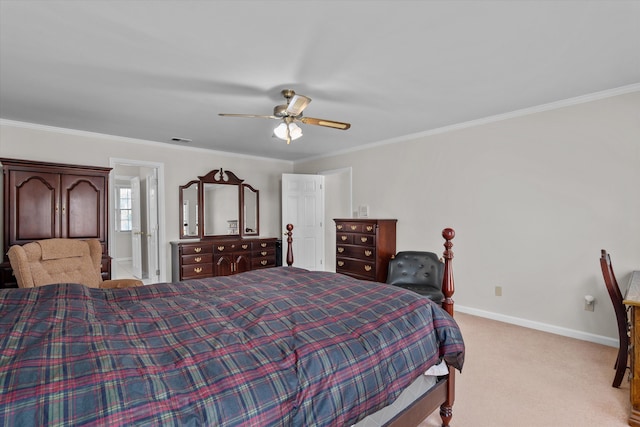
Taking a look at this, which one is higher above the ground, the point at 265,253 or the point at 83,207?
the point at 83,207

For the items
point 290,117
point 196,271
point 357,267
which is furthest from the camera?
point 196,271

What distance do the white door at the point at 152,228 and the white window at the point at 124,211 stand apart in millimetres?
2847

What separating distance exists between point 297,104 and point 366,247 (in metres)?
2.50

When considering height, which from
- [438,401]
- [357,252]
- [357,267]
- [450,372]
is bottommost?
[438,401]

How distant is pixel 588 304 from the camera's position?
314 centimetres

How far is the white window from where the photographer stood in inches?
303

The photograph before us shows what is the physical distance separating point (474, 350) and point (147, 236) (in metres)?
5.30

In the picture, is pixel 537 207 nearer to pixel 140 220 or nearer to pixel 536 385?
pixel 536 385

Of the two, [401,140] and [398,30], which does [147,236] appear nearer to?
[401,140]

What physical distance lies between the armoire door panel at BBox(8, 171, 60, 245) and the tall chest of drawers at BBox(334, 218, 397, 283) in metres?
3.60

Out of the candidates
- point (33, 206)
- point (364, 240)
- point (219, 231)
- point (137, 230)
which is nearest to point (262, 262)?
point (219, 231)

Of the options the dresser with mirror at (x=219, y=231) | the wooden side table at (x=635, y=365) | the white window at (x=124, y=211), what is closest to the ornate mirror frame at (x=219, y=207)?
the dresser with mirror at (x=219, y=231)

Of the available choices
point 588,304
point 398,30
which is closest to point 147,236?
point 398,30

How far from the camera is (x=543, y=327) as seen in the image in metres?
3.43
